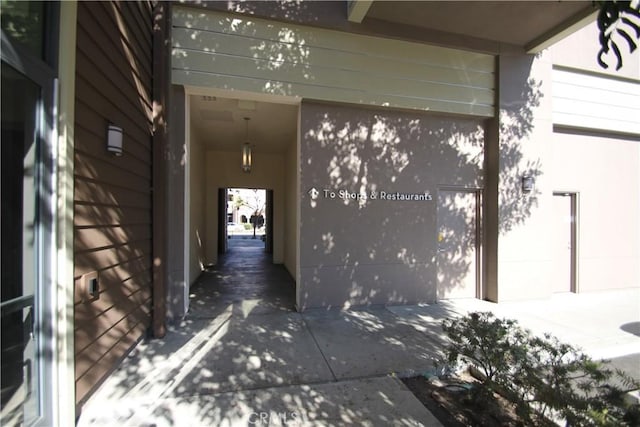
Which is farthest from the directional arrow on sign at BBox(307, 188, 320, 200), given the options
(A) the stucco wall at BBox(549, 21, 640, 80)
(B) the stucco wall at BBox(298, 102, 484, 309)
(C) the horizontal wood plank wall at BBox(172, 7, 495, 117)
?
(A) the stucco wall at BBox(549, 21, 640, 80)

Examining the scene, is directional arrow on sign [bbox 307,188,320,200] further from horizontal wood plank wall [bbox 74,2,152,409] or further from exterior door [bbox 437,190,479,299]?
exterior door [bbox 437,190,479,299]

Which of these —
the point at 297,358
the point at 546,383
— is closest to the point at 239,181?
the point at 297,358

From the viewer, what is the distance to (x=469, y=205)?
5.89m

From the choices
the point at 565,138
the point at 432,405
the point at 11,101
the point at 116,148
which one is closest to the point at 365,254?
the point at 432,405

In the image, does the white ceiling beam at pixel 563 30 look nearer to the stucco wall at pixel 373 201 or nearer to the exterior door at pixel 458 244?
the stucco wall at pixel 373 201

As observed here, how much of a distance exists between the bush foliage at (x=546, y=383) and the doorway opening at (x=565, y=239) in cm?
487

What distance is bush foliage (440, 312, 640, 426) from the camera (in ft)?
5.57

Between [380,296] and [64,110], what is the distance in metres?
4.69

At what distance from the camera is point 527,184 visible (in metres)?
5.63

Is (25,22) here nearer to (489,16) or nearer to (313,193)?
(313,193)

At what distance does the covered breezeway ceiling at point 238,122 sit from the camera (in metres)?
5.45

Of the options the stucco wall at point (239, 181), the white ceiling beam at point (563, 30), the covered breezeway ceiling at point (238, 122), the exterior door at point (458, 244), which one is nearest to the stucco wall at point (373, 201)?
the exterior door at point (458, 244)

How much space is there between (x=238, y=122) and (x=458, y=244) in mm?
5070

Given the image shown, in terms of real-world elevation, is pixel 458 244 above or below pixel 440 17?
below
